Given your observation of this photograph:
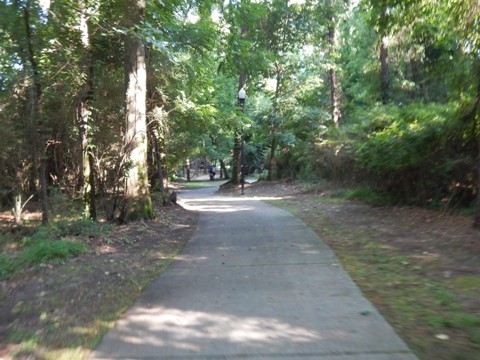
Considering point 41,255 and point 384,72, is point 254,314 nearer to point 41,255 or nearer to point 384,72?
point 41,255

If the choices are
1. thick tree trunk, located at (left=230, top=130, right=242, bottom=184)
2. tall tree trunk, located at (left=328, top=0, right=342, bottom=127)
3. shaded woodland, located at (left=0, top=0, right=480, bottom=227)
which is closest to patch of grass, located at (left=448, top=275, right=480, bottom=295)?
shaded woodland, located at (left=0, top=0, right=480, bottom=227)

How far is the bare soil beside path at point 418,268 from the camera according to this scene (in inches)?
170

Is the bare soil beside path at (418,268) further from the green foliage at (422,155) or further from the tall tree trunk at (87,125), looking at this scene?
the tall tree trunk at (87,125)

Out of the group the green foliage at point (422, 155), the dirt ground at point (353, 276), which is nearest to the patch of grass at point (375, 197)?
the green foliage at point (422, 155)

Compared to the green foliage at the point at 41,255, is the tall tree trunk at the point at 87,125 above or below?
above

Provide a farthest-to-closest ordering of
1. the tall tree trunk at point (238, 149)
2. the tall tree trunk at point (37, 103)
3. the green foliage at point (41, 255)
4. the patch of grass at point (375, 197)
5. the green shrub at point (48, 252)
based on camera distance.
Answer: the tall tree trunk at point (238, 149) → the patch of grass at point (375, 197) → the tall tree trunk at point (37, 103) → the green shrub at point (48, 252) → the green foliage at point (41, 255)

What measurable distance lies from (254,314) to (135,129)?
7352mm

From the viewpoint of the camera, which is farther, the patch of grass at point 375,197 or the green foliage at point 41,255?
the patch of grass at point 375,197

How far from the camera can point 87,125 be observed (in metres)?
11.4

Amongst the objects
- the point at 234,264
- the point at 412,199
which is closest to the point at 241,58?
the point at 412,199

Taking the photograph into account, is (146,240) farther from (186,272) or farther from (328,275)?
(328,275)

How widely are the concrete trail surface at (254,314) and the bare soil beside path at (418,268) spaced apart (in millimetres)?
257

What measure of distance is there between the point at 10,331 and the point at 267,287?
10.1ft

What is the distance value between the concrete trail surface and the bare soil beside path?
0.84ft
